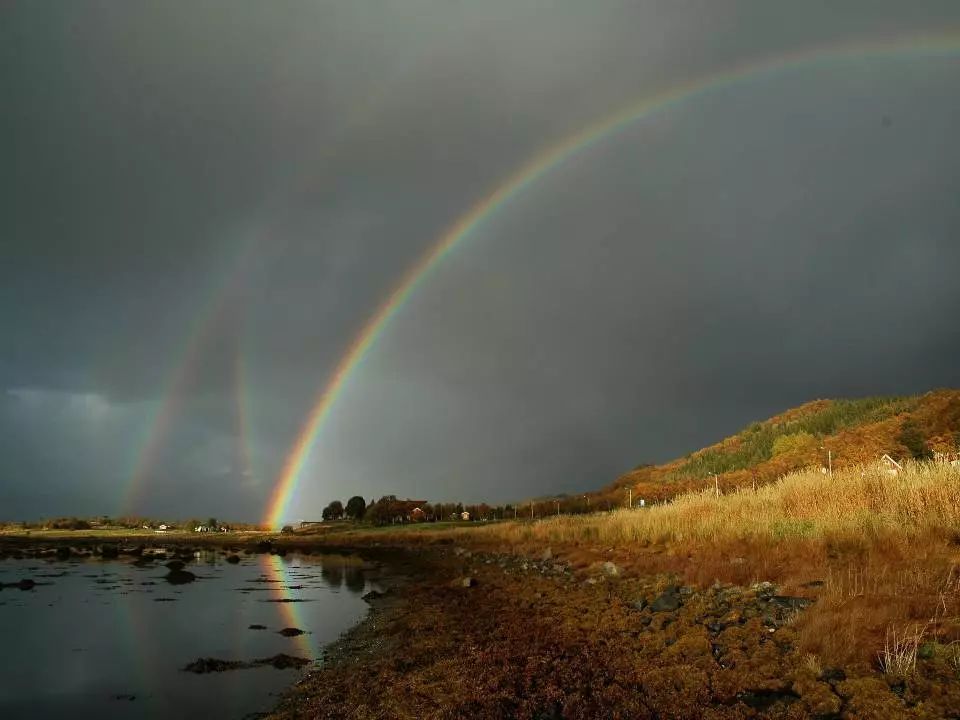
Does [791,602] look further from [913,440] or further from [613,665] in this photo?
[913,440]

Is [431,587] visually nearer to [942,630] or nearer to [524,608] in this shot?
[524,608]

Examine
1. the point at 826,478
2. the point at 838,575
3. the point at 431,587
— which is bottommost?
the point at 431,587

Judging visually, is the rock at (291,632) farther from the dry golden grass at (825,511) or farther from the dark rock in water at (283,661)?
the dry golden grass at (825,511)

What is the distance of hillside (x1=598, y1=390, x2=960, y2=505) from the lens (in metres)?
43.8

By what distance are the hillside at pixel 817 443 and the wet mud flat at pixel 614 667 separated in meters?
22.6

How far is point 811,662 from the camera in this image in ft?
29.7

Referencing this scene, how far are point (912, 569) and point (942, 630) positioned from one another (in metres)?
3.32

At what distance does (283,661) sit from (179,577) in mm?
30607

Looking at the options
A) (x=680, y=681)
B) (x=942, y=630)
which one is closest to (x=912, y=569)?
(x=942, y=630)

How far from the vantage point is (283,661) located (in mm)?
15531

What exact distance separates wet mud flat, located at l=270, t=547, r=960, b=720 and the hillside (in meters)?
22.6

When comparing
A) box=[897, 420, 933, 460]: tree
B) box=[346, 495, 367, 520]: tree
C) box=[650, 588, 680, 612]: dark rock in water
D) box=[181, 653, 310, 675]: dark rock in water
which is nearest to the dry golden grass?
box=[650, 588, 680, 612]: dark rock in water

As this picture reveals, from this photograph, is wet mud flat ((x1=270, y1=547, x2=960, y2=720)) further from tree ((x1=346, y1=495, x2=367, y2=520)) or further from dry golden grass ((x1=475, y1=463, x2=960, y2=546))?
tree ((x1=346, y1=495, x2=367, y2=520))

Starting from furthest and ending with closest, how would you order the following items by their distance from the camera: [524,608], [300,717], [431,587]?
[431,587] → [524,608] → [300,717]
